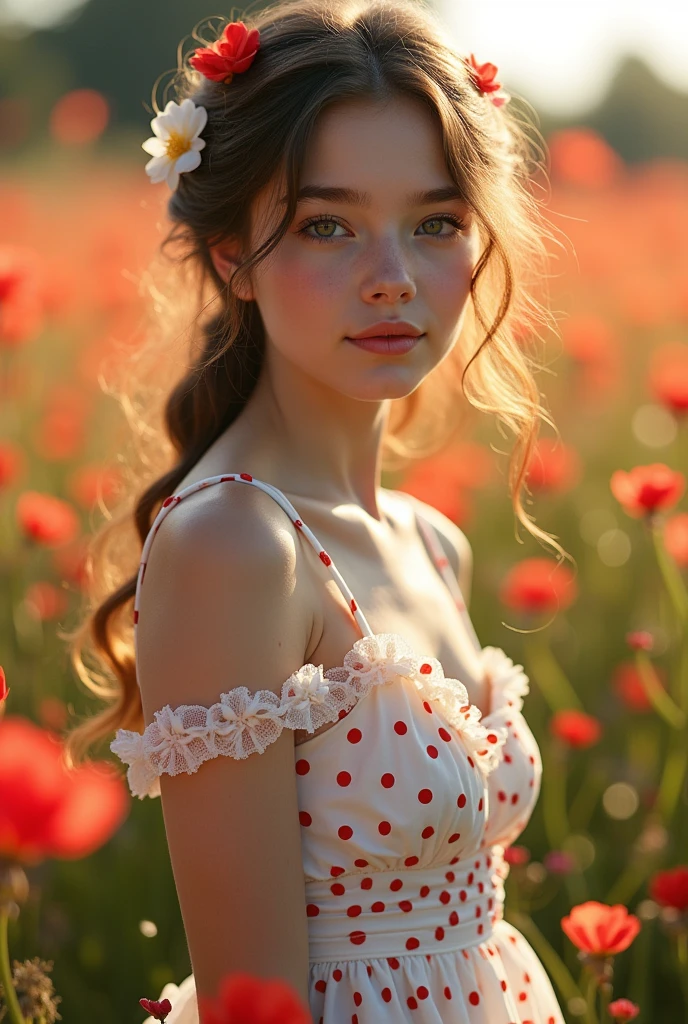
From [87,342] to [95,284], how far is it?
0.58m

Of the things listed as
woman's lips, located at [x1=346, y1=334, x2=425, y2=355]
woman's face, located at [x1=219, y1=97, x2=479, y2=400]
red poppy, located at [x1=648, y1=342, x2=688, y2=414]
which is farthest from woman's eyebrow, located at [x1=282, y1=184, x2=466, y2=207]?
red poppy, located at [x1=648, y1=342, x2=688, y2=414]

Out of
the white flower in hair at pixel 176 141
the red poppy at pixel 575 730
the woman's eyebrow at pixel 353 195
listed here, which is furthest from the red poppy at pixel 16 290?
the red poppy at pixel 575 730

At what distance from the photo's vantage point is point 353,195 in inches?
59.4

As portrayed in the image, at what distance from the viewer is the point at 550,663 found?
3027 millimetres

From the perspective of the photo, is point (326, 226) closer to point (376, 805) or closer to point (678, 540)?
point (376, 805)

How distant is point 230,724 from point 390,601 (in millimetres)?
375

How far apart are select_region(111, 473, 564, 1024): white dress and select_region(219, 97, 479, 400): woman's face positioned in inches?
7.7

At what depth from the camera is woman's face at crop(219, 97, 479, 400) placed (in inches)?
59.7

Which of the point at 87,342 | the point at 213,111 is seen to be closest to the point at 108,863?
the point at 213,111

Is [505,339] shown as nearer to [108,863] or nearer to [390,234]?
[390,234]

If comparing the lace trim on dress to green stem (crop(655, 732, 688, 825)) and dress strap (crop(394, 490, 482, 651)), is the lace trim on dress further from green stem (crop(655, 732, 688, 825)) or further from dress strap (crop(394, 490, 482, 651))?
green stem (crop(655, 732, 688, 825))

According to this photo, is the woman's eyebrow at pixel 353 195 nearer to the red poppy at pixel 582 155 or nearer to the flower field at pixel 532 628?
the flower field at pixel 532 628

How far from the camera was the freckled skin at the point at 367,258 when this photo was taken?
59.7 inches

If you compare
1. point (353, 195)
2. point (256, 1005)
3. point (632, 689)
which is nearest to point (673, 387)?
point (632, 689)
